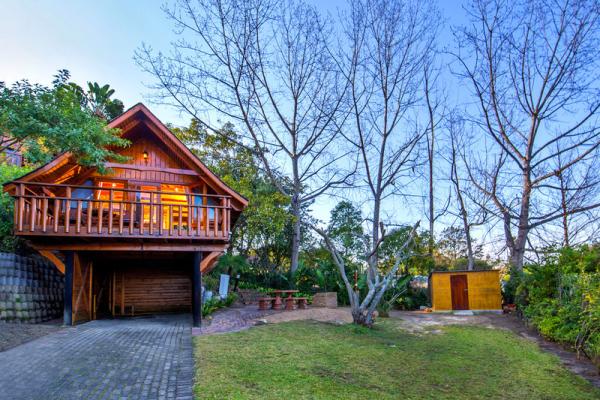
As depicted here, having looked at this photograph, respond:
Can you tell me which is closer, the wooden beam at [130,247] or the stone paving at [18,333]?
the stone paving at [18,333]

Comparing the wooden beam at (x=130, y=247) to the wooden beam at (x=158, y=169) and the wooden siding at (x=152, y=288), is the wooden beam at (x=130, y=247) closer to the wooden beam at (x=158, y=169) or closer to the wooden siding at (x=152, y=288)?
the wooden beam at (x=158, y=169)

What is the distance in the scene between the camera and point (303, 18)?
14.9m

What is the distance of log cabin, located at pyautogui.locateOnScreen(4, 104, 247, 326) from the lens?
11227mm

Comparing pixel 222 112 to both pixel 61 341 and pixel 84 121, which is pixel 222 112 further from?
pixel 61 341

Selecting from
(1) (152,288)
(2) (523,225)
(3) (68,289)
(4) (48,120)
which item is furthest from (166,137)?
(2) (523,225)

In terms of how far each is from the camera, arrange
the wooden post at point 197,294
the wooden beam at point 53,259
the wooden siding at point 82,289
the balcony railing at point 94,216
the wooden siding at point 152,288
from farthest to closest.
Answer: the wooden siding at point 152,288, the wooden siding at point 82,289, the wooden post at point 197,294, the wooden beam at point 53,259, the balcony railing at point 94,216

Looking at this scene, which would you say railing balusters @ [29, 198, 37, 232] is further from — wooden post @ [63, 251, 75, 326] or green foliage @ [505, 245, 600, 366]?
green foliage @ [505, 245, 600, 366]

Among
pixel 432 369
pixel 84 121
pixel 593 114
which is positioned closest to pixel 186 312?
pixel 84 121

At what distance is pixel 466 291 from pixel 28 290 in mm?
16948

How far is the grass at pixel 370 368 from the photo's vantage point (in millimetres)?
5969

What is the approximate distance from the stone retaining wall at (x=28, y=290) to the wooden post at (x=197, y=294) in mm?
4687

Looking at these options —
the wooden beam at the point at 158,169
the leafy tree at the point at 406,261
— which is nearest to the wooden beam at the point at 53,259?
the wooden beam at the point at 158,169

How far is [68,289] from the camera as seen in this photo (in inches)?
447

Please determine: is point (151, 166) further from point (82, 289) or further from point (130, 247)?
point (82, 289)
